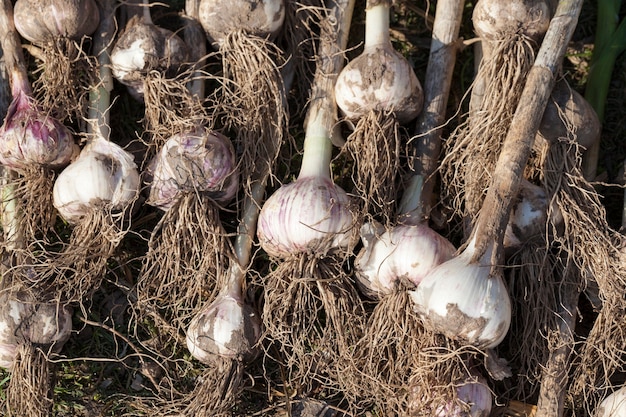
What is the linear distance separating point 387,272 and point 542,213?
1.37ft

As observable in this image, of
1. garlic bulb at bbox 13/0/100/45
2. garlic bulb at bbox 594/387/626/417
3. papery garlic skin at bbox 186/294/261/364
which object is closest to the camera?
garlic bulb at bbox 594/387/626/417

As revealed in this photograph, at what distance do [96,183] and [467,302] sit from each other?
0.96 metres

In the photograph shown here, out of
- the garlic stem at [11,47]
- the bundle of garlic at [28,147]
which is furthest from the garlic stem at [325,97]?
the garlic stem at [11,47]

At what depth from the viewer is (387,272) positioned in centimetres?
167

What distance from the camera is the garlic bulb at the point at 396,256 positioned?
5.39 feet

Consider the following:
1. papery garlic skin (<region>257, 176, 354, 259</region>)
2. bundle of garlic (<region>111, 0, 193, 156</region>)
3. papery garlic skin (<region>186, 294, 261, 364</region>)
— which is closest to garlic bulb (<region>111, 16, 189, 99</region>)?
bundle of garlic (<region>111, 0, 193, 156</region>)

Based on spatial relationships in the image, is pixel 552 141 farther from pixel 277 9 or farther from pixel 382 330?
pixel 277 9

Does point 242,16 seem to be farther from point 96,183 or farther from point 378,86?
point 96,183

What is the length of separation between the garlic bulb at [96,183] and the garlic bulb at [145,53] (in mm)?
211

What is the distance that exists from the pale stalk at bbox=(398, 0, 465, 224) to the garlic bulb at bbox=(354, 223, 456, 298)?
110 millimetres

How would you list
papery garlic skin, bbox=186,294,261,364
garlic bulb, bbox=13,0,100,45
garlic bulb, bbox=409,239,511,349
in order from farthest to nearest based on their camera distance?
garlic bulb, bbox=13,0,100,45 → papery garlic skin, bbox=186,294,261,364 → garlic bulb, bbox=409,239,511,349

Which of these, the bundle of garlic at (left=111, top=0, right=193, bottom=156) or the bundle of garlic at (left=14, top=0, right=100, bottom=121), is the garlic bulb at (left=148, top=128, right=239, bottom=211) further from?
the bundle of garlic at (left=14, top=0, right=100, bottom=121)

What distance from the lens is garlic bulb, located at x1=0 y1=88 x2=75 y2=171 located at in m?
1.81

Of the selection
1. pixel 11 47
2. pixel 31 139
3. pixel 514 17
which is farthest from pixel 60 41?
pixel 514 17
